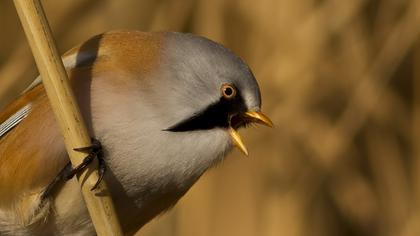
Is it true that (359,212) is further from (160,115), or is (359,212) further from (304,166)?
(160,115)

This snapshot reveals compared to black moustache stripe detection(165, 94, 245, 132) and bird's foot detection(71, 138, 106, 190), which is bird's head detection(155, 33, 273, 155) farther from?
bird's foot detection(71, 138, 106, 190)

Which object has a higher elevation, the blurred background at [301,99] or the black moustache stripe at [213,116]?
the black moustache stripe at [213,116]

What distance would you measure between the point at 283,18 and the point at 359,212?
2.90 feet

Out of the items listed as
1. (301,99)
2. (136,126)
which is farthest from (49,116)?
(301,99)

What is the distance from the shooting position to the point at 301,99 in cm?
297

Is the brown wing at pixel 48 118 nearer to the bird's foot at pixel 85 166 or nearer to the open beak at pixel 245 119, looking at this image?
the bird's foot at pixel 85 166

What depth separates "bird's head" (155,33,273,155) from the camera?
1.95 m

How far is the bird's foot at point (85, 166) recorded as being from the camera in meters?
1.74

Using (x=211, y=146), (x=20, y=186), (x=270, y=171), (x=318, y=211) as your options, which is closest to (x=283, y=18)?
(x=270, y=171)

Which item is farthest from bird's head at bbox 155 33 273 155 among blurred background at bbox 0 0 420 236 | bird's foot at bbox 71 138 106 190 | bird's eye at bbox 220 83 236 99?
blurred background at bbox 0 0 420 236

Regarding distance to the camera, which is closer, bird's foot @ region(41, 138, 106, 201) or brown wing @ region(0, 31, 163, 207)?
bird's foot @ region(41, 138, 106, 201)

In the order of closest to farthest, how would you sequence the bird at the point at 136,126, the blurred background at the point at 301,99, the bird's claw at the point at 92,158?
the bird's claw at the point at 92,158 → the bird at the point at 136,126 → the blurred background at the point at 301,99

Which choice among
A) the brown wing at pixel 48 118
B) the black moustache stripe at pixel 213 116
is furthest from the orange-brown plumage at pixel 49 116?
the black moustache stripe at pixel 213 116

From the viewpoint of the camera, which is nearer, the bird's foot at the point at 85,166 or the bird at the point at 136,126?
the bird's foot at the point at 85,166
